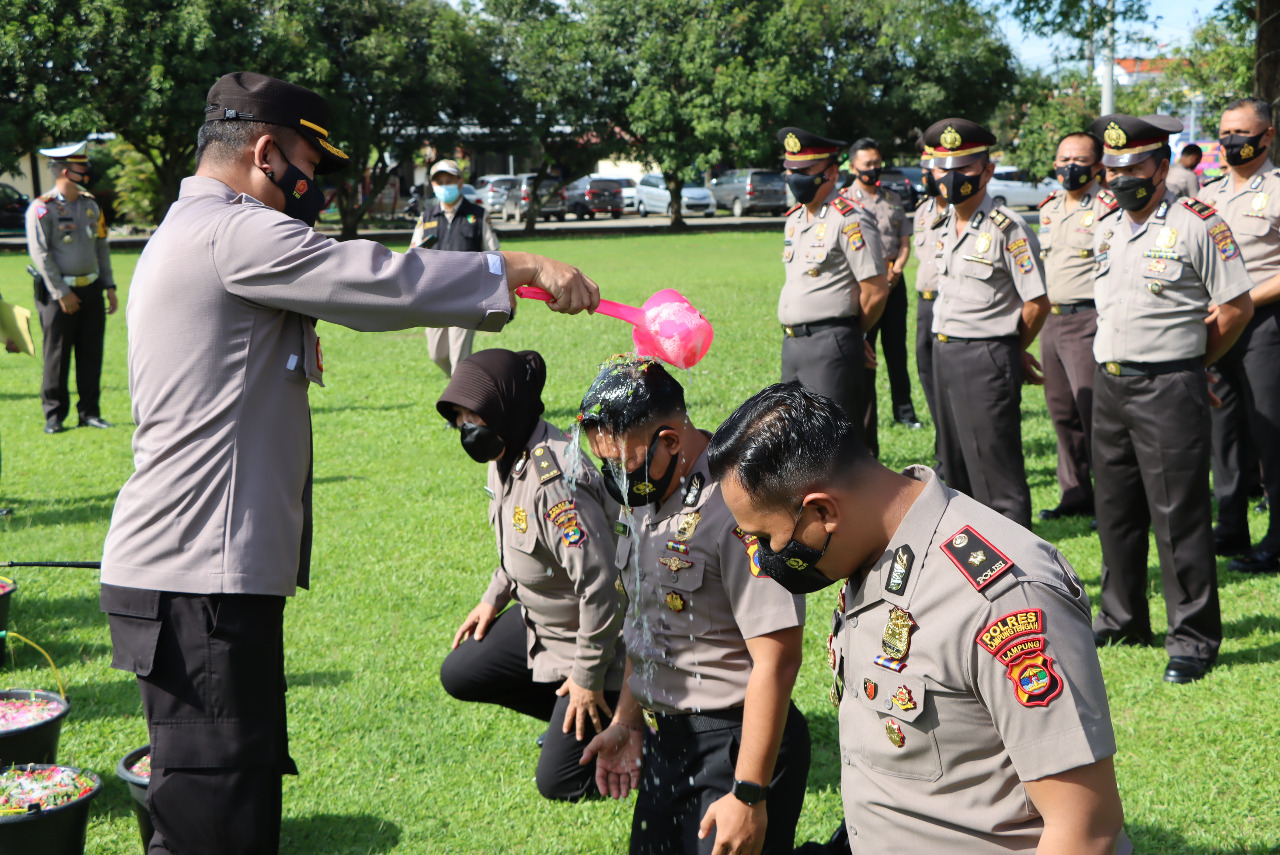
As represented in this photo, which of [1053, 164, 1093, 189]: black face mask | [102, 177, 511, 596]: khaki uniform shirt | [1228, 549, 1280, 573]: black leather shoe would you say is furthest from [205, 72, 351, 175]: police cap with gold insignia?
[1053, 164, 1093, 189]: black face mask

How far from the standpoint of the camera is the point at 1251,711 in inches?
181

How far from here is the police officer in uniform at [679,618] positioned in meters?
3.09

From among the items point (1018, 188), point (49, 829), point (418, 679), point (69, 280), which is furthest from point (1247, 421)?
point (1018, 188)

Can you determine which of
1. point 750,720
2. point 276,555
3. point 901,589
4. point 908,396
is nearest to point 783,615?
point 750,720

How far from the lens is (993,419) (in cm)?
628

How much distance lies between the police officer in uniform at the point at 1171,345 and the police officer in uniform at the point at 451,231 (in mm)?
6288

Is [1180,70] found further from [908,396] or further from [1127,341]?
[1127,341]

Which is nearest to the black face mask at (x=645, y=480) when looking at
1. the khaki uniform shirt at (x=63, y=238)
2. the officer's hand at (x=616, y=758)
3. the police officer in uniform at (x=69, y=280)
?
the officer's hand at (x=616, y=758)

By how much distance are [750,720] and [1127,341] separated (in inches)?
127

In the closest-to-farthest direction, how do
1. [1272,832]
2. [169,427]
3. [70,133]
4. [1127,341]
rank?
[169,427] → [1272,832] → [1127,341] → [70,133]

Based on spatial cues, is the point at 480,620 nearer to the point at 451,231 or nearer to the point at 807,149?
the point at 807,149

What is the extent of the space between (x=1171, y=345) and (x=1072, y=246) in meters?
2.86

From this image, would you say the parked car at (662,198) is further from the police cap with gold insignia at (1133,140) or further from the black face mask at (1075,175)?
the police cap with gold insignia at (1133,140)

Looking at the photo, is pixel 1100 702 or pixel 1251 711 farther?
pixel 1251 711
